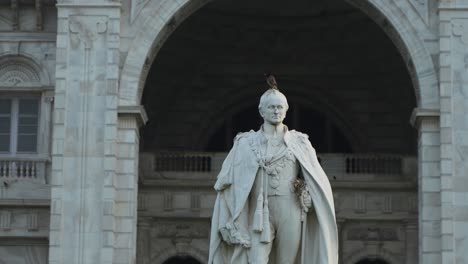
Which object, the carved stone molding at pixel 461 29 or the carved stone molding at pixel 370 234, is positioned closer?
the carved stone molding at pixel 461 29

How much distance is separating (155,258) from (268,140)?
21.7 m

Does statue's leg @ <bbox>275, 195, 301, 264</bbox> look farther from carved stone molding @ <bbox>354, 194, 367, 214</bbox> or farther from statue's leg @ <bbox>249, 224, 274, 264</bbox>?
carved stone molding @ <bbox>354, 194, 367, 214</bbox>

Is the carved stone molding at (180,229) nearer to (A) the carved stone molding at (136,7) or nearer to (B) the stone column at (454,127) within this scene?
(A) the carved stone molding at (136,7)

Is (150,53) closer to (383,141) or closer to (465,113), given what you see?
(465,113)

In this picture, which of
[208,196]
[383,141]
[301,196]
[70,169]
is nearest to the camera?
[301,196]

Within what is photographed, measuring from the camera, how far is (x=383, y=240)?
37.3 metres

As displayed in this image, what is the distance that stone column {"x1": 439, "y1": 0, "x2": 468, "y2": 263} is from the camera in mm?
31484

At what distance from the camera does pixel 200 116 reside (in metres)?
40.9

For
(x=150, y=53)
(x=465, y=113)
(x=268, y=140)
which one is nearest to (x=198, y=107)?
(x=150, y=53)

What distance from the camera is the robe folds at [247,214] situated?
15570 mm

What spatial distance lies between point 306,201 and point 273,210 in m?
0.37

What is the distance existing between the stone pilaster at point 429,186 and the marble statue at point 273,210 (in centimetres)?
1631

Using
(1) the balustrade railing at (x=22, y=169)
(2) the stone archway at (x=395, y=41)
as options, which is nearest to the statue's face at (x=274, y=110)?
(2) the stone archway at (x=395, y=41)

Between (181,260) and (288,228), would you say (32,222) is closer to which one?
(181,260)
